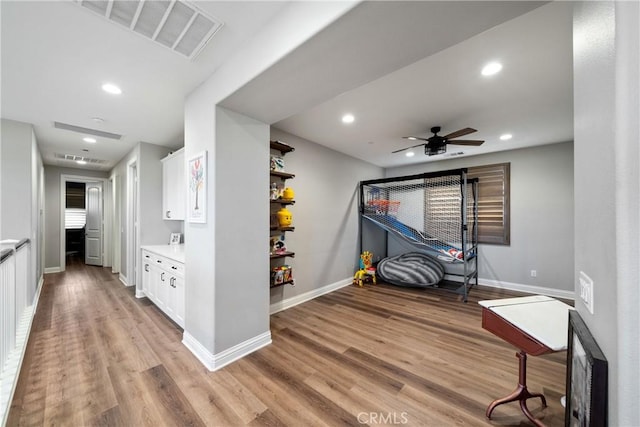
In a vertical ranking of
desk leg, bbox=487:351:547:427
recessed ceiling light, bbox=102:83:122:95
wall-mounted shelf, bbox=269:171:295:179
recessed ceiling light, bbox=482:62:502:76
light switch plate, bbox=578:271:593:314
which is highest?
recessed ceiling light, bbox=482:62:502:76

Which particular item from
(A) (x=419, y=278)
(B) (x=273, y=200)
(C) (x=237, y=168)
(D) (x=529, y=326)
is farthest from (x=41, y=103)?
(A) (x=419, y=278)

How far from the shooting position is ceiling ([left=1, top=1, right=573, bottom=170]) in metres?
1.29

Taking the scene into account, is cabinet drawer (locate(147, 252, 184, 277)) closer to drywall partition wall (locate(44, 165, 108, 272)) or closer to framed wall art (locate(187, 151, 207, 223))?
A: framed wall art (locate(187, 151, 207, 223))

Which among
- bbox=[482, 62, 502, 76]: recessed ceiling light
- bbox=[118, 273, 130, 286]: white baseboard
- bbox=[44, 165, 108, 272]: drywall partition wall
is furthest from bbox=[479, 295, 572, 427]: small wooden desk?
bbox=[44, 165, 108, 272]: drywall partition wall

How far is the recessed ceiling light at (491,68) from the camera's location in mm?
1979

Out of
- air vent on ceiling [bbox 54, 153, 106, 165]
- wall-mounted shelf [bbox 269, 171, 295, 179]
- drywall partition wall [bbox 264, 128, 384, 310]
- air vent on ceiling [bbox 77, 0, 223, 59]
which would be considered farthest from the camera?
air vent on ceiling [bbox 54, 153, 106, 165]

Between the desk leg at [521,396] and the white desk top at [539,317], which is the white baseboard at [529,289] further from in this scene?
the desk leg at [521,396]

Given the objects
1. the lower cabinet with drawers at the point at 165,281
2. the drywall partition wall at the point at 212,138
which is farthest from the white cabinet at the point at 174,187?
the drywall partition wall at the point at 212,138

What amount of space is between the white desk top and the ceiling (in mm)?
1604

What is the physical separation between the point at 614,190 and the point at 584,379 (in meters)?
0.63

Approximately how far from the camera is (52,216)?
5.55 metres

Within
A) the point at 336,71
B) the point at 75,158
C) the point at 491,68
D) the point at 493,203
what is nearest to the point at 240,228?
the point at 336,71

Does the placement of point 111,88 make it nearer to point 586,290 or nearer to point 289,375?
point 289,375

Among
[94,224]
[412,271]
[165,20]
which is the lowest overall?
[412,271]
